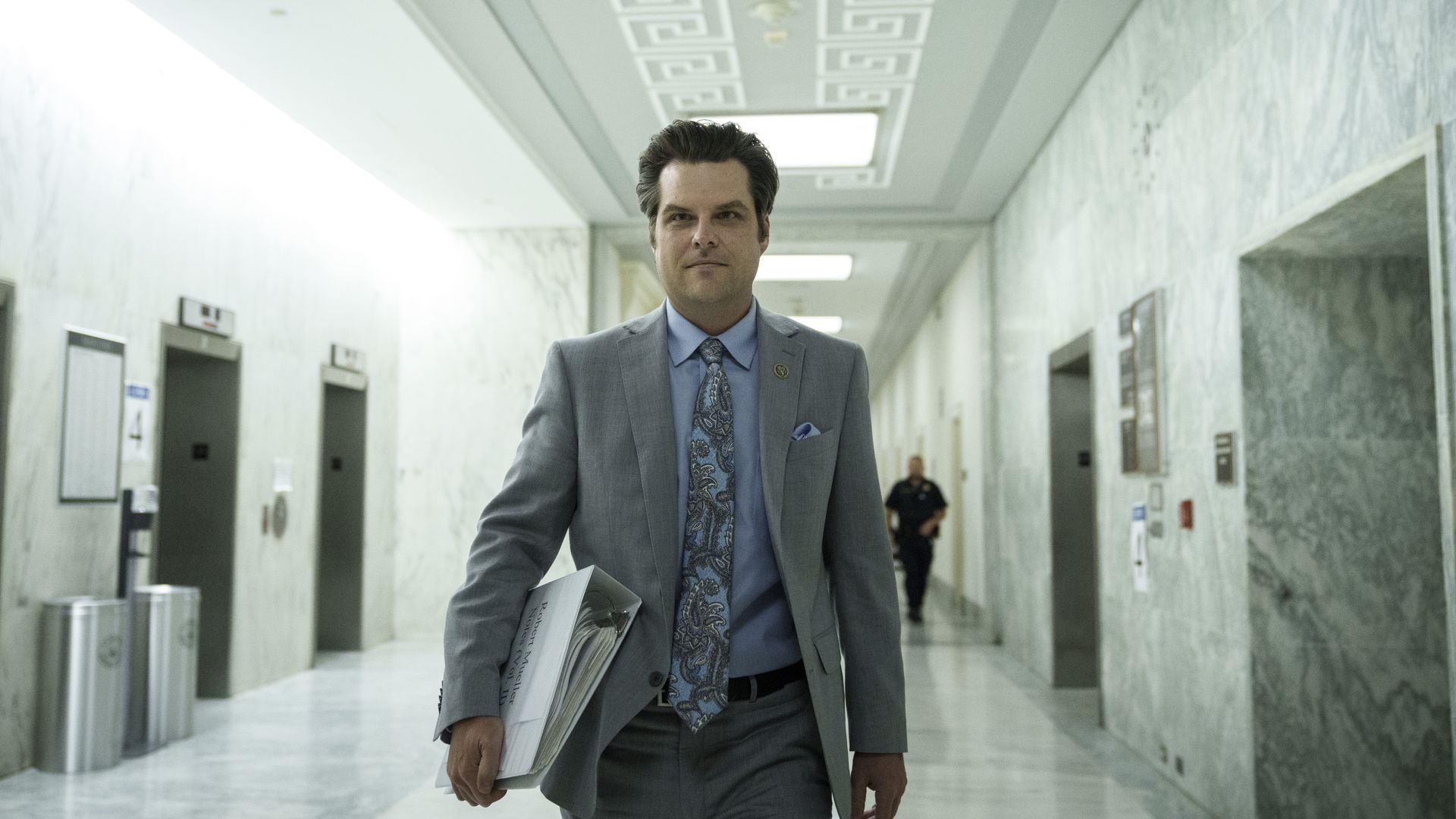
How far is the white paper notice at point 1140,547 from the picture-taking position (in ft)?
18.0

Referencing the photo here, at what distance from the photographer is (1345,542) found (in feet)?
12.9

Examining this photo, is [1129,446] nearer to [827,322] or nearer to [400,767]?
[400,767]

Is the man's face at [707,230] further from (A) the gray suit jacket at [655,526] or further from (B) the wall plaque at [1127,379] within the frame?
(B) the wall plaque at [1127,379]

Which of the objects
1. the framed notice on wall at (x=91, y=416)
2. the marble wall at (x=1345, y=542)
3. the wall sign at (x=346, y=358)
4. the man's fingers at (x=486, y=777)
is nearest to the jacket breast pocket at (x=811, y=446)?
the man's fingers at (x=486, y=777)

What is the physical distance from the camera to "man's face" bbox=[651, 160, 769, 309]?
1607mm

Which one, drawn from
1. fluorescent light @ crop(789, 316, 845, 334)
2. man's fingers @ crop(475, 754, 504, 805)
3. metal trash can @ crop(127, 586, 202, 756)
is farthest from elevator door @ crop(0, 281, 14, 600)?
fluorescent light @ crop(789, 316, 845, 334)

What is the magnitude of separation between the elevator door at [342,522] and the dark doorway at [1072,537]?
5501 millimetres

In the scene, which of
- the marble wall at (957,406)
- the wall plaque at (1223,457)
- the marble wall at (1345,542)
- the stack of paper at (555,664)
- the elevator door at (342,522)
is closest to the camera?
the stack of paper at (555,664)

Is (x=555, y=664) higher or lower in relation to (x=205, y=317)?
lower

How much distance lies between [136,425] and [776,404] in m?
5.56

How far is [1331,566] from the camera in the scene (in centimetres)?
394

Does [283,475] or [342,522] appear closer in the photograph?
[283,475]

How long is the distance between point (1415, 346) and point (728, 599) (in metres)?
3.42

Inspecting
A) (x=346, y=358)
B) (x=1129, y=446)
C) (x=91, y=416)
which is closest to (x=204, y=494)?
(x=91, y=416)
